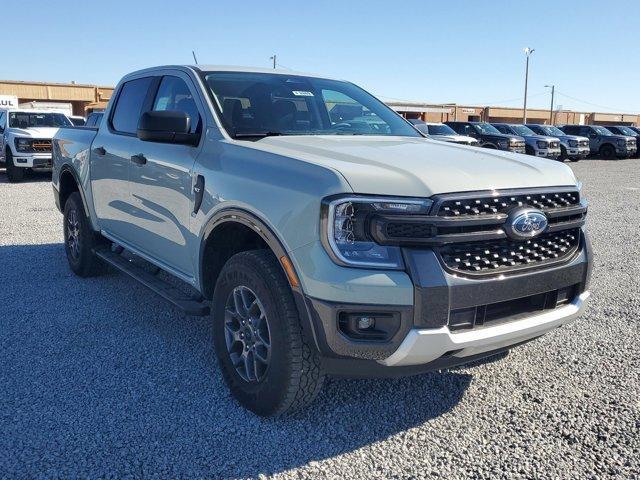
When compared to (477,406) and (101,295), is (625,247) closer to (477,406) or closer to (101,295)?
(477,406)

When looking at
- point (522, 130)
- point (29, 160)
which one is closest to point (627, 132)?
point (522, 130)

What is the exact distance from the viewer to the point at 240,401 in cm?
323

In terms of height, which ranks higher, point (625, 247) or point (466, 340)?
point (466, 340)

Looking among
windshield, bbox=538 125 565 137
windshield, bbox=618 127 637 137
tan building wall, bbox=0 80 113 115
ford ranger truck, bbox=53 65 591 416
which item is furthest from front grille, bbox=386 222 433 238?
tan building wall, bbox=0 80 113 115

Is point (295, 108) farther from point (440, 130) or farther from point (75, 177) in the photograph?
point (440, 130)

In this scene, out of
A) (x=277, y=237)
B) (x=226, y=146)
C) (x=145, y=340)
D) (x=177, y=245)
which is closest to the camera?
(x=277, y=237)

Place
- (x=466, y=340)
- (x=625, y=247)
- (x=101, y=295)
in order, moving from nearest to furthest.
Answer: (x=466, y=340), (x=101, y=295), (x=625, y=247)

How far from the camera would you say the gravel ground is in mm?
2730

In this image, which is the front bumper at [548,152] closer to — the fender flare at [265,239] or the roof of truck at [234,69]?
the roof of truck at [234,69]

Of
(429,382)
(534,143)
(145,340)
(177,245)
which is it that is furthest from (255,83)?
(534,143)

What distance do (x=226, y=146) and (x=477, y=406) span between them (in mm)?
2050

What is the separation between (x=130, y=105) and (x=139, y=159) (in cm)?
97

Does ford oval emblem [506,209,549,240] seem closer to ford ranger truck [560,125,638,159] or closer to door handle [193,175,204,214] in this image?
door handle [193,175,204,214]

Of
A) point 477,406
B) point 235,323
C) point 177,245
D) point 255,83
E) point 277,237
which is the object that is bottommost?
point 477,406
